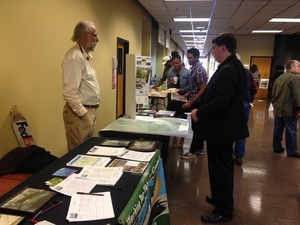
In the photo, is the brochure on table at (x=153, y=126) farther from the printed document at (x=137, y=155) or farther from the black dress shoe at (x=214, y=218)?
the black dress shoe at (x=214, y=218)

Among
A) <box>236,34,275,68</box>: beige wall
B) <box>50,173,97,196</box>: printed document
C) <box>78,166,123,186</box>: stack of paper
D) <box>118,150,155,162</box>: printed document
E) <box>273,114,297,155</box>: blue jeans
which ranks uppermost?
<box>236,34,275,68</box>: beige wall

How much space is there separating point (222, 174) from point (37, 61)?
2046 millimetres

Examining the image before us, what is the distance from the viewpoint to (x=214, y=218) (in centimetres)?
239

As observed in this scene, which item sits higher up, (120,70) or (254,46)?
→ (254,46)

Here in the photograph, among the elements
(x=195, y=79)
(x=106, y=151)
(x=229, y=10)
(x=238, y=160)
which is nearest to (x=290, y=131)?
(x=238, y=160)

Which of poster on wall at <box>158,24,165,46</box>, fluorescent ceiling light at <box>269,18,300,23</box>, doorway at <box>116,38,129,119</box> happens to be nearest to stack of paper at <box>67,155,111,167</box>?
doorway at <box>116,38,129,119</box>

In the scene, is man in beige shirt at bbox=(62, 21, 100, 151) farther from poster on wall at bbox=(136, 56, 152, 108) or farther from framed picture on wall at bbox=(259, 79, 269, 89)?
framed picture on wall at bbox=(259, 79, 269, 89)

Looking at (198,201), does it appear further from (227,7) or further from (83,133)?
(227,7)

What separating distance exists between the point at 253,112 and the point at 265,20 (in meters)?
2.70

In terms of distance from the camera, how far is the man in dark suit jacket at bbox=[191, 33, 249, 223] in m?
2.15

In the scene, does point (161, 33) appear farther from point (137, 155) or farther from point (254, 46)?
point (137, 155)

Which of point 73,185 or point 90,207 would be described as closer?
point 90,207

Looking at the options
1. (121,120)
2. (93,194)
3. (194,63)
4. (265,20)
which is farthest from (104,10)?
(265,20)

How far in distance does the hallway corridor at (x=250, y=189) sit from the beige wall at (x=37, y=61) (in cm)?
151
